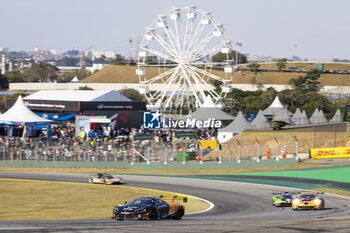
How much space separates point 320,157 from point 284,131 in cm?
1044

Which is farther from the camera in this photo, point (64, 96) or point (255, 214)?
point (64, 96)

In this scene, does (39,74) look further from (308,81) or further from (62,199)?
(62,199)

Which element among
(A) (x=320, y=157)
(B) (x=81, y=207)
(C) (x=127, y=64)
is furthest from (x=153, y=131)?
(C) (x=127, y=64)

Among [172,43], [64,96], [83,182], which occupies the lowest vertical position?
[83,182]

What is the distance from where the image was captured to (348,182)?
33.8m

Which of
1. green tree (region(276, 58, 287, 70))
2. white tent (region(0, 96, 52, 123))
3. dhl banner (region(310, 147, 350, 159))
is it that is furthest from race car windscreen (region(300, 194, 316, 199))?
green tree (region(276, 58, 287, 70))

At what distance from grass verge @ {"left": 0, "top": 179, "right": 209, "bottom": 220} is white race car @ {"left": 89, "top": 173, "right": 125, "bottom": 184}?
108cm

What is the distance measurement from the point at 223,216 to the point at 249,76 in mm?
152192

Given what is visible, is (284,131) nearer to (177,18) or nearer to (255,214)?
(177,18)

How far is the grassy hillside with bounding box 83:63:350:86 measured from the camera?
6393 inches

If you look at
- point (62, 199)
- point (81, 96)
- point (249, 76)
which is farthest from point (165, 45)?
point (249, 76)

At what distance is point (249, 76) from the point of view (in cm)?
17112

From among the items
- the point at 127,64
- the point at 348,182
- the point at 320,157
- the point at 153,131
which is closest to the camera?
the point at 348,182

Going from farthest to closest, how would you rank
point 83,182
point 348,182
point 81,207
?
point 83,182, point 348,182, point 81,207
